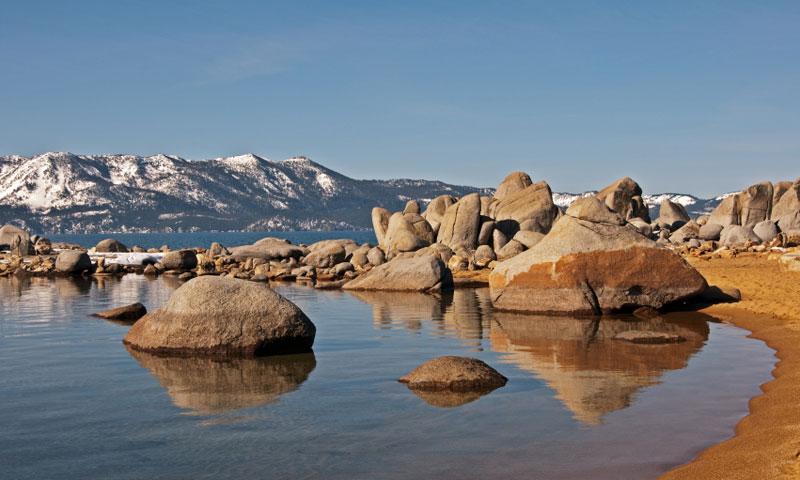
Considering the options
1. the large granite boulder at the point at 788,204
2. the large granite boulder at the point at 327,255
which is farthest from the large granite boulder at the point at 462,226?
the large granite boulder at the point at 788,204

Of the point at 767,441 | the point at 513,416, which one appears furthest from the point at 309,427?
the point at 767,441

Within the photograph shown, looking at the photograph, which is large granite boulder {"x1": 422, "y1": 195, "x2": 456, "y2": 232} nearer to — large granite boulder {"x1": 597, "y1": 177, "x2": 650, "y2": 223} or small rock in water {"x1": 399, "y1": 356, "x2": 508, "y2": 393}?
large granite boulder {"x1": 597, "y1": 177, "x2": 650, "y2": 223}

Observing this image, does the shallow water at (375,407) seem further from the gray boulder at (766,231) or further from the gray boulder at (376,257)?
the gray boulder at (766,231)

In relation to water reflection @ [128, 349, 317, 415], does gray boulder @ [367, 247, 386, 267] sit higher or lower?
higher

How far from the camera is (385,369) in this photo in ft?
51.9

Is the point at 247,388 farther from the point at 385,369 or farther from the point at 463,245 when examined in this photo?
the point at 463,245

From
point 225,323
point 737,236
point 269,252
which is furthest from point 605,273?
point 269,252

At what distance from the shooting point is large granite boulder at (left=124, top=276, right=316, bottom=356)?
17.0 meters

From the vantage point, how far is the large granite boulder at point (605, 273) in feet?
78.2

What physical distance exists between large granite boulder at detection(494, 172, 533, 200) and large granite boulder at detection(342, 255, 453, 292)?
2651 centimetres

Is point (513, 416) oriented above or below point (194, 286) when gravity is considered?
below

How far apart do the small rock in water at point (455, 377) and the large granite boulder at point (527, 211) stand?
1500 inches

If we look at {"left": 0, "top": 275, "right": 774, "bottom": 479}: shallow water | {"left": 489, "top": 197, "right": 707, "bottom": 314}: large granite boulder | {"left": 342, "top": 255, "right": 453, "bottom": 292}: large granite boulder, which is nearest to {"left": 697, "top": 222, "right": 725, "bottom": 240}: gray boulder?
{"left": 342, "top": 255, "right": 453, "bottom": 292}: large granite boulder

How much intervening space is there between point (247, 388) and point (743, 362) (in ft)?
30.5
